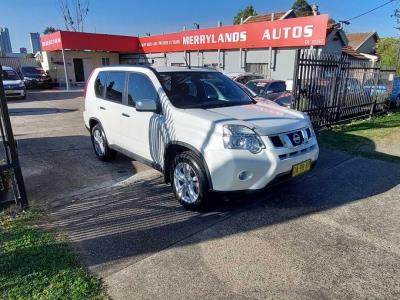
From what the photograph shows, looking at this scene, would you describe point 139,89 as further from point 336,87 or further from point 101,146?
point 336,87

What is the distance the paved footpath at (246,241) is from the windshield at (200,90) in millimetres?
1400

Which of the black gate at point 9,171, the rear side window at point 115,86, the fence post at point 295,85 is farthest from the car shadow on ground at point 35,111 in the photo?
the fence post at point 295,85

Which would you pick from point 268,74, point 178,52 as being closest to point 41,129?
point 268,74

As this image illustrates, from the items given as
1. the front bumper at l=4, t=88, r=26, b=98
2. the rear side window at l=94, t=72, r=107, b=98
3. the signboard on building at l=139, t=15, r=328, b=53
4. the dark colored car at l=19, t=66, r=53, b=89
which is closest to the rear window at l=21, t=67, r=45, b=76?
the dark colored car at l=19, t=66, r=53, b=89

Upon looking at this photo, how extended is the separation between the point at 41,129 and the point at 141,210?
7.01 m

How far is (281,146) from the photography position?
3570 millimetres

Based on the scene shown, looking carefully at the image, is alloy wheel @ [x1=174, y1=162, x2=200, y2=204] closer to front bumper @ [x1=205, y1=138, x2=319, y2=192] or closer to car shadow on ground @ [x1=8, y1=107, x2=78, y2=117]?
front bumper @ [x1=205, y1=138, x2=319, y2=192]

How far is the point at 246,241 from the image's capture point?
130 inches

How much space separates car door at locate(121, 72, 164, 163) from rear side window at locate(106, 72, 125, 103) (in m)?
0.24

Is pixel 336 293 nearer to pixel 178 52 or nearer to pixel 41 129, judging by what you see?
pixel 41 129

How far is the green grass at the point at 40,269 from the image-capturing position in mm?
2512

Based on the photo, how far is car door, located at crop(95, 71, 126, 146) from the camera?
5062mm

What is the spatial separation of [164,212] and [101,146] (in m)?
2.66

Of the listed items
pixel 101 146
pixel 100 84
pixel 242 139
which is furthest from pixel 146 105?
pixel 101 146
